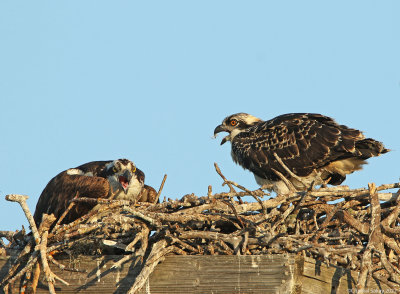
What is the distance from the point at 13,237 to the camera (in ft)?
20.6

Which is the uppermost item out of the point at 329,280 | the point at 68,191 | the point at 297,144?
the point at 297,144

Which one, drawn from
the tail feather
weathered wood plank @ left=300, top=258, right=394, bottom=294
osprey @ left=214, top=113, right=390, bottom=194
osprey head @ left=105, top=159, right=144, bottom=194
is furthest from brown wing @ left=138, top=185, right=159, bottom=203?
weathered wood plank @ left=300, top=258, right=394, bottom=294

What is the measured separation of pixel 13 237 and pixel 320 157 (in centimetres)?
465

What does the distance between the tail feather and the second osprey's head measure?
10.7ft

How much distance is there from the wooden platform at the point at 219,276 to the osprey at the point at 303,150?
148 inches

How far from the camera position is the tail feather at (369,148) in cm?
864

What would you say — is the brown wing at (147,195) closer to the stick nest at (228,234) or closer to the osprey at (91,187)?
the osprey at (91,187)

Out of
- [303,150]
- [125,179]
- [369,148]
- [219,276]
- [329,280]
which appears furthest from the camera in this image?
[303,150]

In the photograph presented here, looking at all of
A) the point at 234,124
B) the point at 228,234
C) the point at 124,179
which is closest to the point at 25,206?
the point at 228,234

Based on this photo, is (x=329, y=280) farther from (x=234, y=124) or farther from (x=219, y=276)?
(x=234, y=124)

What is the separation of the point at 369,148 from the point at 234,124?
2.64 meters

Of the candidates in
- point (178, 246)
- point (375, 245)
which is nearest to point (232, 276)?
point (178, 246)

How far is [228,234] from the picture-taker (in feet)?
17.1

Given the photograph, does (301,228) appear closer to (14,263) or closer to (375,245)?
(375,245)
